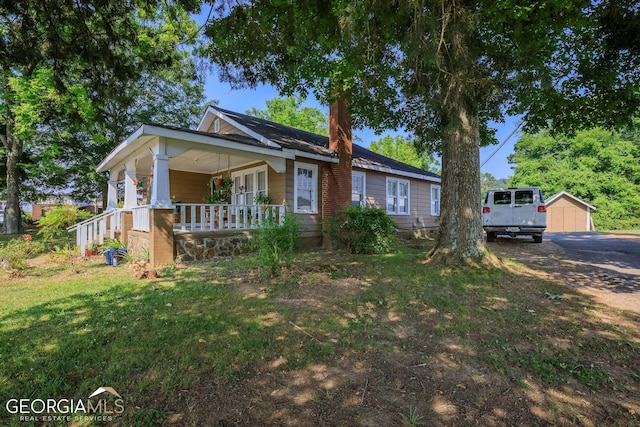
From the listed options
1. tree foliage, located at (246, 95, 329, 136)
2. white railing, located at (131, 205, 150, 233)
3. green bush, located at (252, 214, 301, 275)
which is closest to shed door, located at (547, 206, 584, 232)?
tree foliage, located at (246, 95, 329, 136)

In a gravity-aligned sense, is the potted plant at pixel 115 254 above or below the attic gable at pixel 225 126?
below

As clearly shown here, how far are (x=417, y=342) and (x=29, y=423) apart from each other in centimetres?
308

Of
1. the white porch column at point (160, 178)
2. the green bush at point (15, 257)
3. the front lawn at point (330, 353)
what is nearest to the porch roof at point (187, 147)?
the white porch column at point (160, 178)

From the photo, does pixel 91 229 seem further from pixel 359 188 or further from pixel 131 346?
pixel 359 188

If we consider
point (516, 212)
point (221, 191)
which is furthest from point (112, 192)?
point (516, 212)

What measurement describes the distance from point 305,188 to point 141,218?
484cm

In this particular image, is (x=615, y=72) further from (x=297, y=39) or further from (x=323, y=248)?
(x=323, y=248)

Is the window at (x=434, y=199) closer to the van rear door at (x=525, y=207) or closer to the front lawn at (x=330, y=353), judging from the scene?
the van rear door at (x=525, y=207)

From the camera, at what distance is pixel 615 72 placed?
23.6 ft

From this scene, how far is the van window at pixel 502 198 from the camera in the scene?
35.6 feet

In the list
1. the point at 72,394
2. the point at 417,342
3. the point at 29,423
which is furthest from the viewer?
the point at 417,342

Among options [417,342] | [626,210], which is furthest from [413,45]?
[626,210]

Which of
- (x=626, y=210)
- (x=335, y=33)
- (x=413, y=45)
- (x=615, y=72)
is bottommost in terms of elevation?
(x=626, y=210)

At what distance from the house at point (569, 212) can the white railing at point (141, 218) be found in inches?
1176
